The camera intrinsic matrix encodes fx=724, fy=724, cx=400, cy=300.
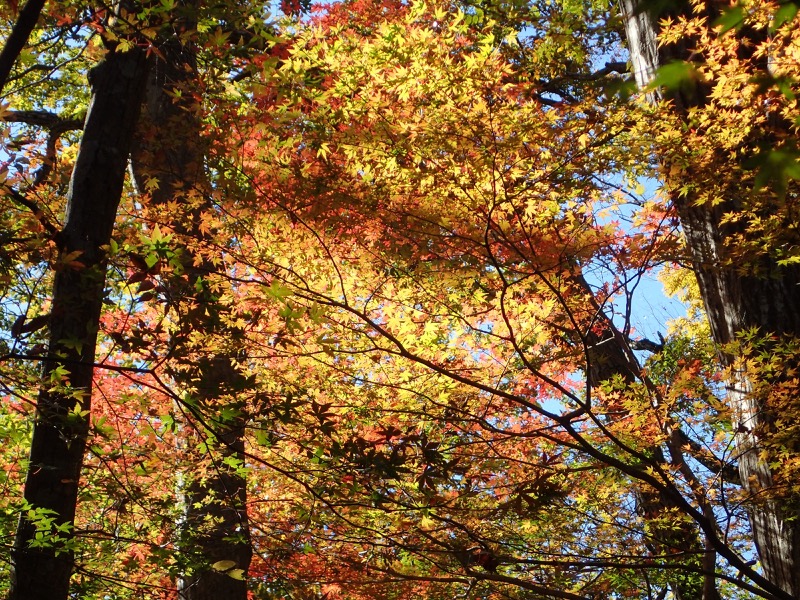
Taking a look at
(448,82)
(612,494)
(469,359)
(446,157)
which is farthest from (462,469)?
(612,494)

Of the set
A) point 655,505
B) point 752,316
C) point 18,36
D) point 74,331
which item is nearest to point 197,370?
point 74,331

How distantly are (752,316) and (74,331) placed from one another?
14.5 ft

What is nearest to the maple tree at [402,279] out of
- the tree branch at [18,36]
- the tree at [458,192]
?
the tree at [458,192]

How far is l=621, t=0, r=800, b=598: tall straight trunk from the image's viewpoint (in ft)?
16.0

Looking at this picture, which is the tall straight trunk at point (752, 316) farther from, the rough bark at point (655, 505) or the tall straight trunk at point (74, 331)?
the tall straight trunk at point (74, 331)

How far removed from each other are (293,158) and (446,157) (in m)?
0.97

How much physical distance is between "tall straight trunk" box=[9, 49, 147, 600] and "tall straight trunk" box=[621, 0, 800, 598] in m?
3.50

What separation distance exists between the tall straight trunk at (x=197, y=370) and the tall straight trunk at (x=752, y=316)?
3137 millimetres

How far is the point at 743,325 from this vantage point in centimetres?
515

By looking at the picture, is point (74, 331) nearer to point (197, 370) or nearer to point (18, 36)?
point (197, 370)

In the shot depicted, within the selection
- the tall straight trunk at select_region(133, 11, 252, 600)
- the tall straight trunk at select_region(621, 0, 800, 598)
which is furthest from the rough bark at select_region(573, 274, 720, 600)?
the tall straight trunk at select_region(133, 11, 252, 600)

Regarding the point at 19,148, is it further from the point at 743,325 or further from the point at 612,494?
the point at 612,494

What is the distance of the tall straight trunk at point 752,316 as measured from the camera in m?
4.89

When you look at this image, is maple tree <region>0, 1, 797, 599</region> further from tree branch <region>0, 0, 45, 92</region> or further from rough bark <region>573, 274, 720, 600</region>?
tree branch <region>0, 0, 45, 92</region>
